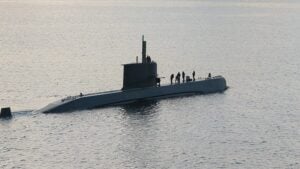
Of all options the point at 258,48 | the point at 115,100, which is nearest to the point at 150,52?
the point at 258,48

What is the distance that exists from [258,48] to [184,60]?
86.9 ft

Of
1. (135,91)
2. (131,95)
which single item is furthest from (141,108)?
(135,91)

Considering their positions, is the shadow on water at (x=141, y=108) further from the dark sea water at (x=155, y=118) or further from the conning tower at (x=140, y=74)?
the conning tower at (x=140, y=74)

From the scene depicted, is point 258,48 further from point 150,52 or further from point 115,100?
point 115,100

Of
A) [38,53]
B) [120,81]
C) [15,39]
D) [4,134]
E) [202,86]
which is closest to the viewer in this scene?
[4,134]

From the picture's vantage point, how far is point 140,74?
162 ft

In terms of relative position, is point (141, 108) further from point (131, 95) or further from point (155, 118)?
point (155, 118)

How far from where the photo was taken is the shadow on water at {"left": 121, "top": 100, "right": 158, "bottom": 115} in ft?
153

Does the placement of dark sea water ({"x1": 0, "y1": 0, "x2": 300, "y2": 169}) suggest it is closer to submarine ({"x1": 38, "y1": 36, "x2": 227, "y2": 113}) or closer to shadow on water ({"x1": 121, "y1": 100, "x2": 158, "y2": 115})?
shadow on water ({"x1": 121, "y1": 100, "x2": 158, "y2": 115})

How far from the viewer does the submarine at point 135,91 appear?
149ft

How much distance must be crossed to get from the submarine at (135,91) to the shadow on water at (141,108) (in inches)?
16.6

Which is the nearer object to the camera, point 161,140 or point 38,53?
point 161,140

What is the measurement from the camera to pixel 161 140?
1550 inches

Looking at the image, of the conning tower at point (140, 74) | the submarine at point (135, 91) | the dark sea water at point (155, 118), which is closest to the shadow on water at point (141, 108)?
the dark sea water at point (155, 118)
